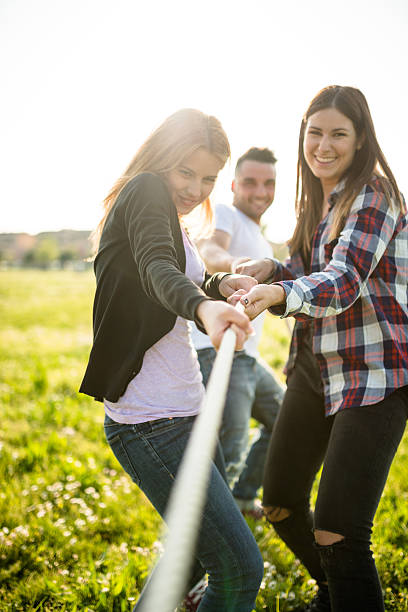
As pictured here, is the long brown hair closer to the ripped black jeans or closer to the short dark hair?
the ripped black jeans

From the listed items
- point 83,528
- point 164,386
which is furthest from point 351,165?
point 83,528

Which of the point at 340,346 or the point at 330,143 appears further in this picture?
the point at 330,143

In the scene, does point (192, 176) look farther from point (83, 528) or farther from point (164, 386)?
point (83, 528)

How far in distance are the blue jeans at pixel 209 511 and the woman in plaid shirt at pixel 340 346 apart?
1.34ft

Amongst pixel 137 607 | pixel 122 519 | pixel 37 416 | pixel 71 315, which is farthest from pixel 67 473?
pixel 71 315

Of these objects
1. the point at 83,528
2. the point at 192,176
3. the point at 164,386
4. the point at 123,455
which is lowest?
the point at 83,528

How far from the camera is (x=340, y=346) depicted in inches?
95.4

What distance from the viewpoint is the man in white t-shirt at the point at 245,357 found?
3.60 metres

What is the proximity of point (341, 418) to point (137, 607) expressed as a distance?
122 cm

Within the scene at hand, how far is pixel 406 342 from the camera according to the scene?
2303mm

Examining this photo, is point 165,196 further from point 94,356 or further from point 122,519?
point 122,519

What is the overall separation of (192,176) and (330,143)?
2.63 feet

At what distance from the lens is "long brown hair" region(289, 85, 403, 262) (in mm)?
2424

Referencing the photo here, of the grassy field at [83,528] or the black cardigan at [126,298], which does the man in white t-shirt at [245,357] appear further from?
the black cardigan at [126,298]
